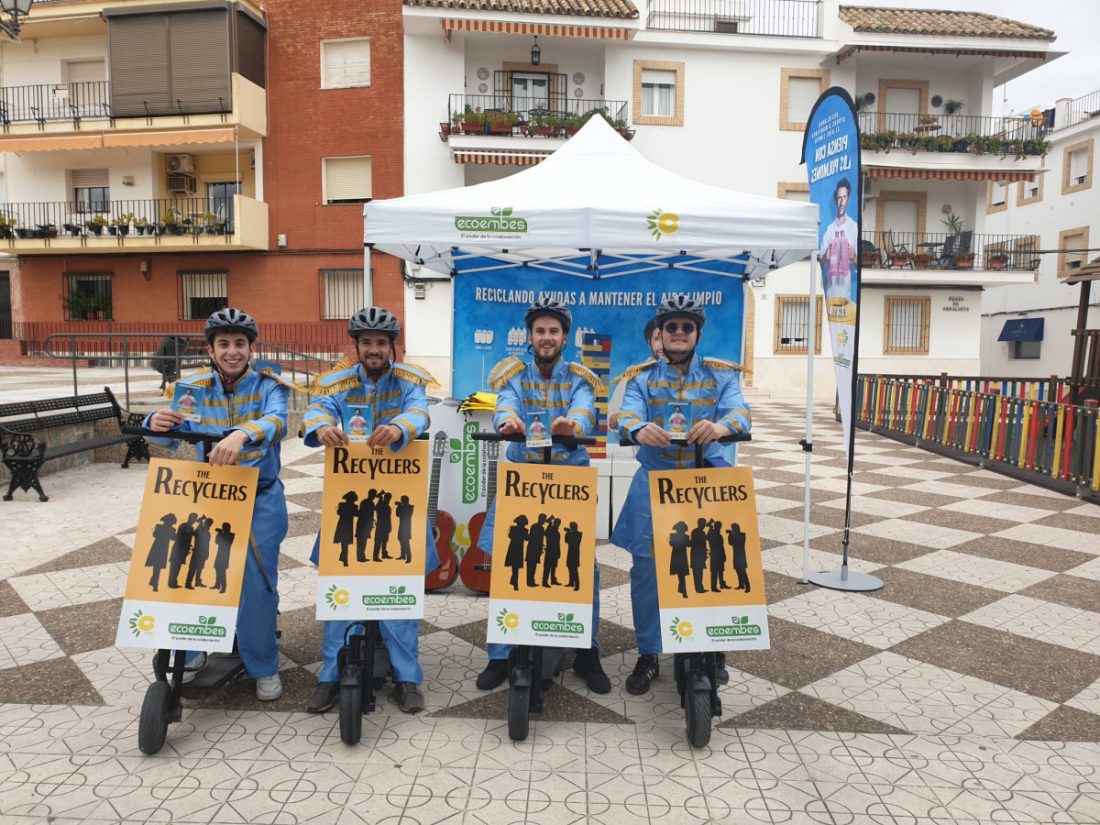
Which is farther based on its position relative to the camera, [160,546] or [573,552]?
[573,552]

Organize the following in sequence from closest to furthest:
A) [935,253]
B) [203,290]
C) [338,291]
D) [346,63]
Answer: [346,63] < [338,291] < [203,290] < [935,253]

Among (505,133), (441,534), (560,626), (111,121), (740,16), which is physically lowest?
(441,534)

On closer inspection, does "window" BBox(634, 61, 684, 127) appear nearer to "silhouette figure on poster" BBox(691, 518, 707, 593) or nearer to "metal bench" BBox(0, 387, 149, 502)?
"metal bench" BBox(0, 387, 149, 502)

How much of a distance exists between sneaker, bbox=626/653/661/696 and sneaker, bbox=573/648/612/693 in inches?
4.1

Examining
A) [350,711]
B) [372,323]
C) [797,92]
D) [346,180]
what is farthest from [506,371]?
[797,92]

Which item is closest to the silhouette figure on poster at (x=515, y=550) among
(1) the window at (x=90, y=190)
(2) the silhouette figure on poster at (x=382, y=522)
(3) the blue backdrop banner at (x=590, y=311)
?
(2) the silhouette figure on poster at (x=382, y=522)

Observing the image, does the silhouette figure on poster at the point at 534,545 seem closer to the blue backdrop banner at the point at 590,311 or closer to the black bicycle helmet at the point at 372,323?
the black bicycle helmet at the point at 372,323

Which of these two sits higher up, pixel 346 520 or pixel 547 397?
pixel 547 397

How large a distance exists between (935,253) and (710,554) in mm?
24084

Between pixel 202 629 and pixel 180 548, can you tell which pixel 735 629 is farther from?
pixel 180 548

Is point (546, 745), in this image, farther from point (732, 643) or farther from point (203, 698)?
point (203, 698)

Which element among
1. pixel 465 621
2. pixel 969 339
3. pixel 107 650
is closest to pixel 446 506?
pixel 465 621

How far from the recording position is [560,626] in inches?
128

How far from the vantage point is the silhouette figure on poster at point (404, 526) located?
129 inches
